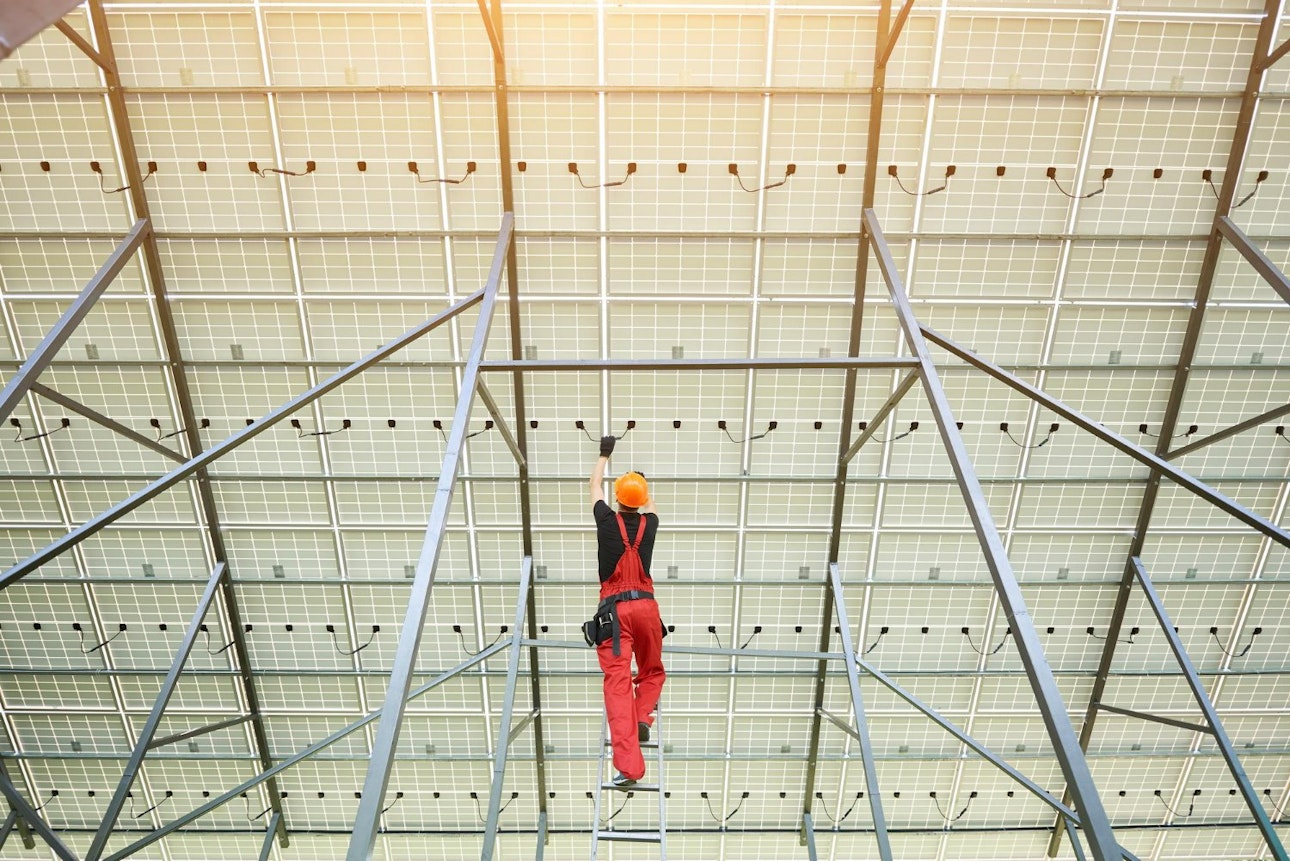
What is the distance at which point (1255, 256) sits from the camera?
9.13 m

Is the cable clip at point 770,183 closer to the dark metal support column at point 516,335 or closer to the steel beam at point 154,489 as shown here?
the dark metal support column at point 516,335

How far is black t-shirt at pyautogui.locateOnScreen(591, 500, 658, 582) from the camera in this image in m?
7.85

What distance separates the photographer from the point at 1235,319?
10375 millimetres

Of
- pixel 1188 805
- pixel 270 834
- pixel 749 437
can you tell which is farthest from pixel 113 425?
pixel 1188 805

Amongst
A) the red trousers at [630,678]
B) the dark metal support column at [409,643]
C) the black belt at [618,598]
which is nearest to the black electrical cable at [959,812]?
the red trousers at [630,678]

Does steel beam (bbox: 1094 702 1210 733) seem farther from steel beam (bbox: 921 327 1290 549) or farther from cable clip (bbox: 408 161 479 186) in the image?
cable clip (bbox: 408 161 479 186)

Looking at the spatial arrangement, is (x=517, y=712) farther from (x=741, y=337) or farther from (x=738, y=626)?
(x=741, y=337)

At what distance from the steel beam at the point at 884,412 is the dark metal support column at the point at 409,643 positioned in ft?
16.7

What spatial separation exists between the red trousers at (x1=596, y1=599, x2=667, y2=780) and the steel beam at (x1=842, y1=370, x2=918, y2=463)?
4054 mm

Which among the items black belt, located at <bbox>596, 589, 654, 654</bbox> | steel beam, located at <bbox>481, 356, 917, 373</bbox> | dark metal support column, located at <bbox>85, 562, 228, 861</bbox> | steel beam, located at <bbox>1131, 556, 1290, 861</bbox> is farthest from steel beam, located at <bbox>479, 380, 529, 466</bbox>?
steel beam, located at <bbox>1131, 556, 1290, 861</bbox>

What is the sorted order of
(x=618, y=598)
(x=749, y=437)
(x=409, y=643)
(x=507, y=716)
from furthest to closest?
(x=749, y=437) < (x=507, y=716) < (x=618, y=598) < (x=409, y=643)

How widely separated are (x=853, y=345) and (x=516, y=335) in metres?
4.93

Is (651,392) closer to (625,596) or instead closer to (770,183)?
(770,183)

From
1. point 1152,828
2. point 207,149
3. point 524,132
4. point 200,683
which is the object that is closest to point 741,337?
point 524,132
